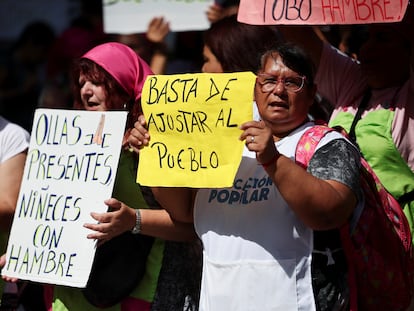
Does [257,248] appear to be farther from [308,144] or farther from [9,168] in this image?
[9,168]

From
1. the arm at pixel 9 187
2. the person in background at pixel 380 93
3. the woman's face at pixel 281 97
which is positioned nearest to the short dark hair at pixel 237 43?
the person in background at pixel 380 93

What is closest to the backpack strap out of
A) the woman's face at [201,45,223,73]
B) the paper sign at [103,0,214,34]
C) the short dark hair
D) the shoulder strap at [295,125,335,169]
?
the shoulder strap at [295,125,335,169]

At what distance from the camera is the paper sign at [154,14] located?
5.54 meters

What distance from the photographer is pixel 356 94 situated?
13.8 feet

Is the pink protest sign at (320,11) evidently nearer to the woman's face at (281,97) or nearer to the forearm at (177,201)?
the woman's face at (281,97)

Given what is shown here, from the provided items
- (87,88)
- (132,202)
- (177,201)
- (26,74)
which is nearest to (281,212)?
(177,201)

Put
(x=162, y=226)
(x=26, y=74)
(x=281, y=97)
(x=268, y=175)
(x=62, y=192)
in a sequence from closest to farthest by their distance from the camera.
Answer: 1. (x=268, y=175)
2. (x=281, y=97)
3. (x=162, y=226)
4. (x=62, y=192)
5. (x=26, y=74)

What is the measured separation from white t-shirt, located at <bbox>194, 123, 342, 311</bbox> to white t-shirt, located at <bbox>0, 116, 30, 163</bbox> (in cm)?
113

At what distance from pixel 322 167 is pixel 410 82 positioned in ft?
3.10

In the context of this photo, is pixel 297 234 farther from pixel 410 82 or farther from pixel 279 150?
pixel 410 82

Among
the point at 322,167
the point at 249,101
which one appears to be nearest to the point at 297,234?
the point at 322,167

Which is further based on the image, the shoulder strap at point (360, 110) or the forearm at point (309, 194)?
the shoulder strap at point (360, 110)

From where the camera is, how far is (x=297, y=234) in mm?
3234

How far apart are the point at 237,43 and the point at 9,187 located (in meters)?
1.08
